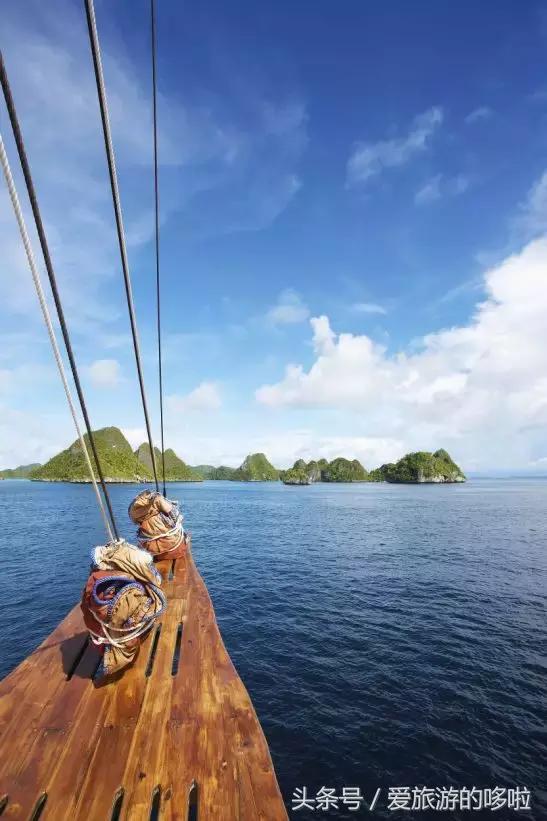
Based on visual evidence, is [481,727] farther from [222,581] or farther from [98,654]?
[222,581]

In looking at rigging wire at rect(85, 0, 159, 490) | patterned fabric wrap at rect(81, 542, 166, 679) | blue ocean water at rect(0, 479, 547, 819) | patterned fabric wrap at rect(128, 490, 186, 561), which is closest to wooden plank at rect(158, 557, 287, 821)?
patterned fabric wrap at rect(81, 542, 166, 679)

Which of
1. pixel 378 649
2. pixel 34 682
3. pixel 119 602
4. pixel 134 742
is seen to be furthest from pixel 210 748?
pixel 378 649

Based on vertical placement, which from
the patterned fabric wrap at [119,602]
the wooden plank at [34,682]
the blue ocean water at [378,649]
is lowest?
the blue ocean water at [378,649]

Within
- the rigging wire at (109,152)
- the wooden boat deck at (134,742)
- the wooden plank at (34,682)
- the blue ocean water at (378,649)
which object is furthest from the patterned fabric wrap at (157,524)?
the rigging wire at (109,152)

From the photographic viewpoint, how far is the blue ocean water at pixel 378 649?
9.80 metres

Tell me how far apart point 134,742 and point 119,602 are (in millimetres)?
2177

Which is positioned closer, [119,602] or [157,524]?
[119,602]

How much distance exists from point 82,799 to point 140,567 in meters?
3.38

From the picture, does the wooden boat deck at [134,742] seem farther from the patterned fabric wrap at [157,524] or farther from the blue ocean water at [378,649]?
the patterned fabric wrap at [157,524]

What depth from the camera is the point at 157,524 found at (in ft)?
44.5

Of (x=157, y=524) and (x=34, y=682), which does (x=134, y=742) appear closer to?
(x=34, y=682)

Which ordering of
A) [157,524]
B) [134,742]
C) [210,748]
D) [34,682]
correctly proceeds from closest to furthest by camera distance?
[210,748] < [134,742] < [34,682] < [157,524]

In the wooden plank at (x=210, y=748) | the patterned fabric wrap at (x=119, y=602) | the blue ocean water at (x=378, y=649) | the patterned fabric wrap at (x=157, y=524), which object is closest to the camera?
the wooden plank at (x=210, y=748)

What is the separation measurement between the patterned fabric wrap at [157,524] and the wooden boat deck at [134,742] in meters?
5.61
